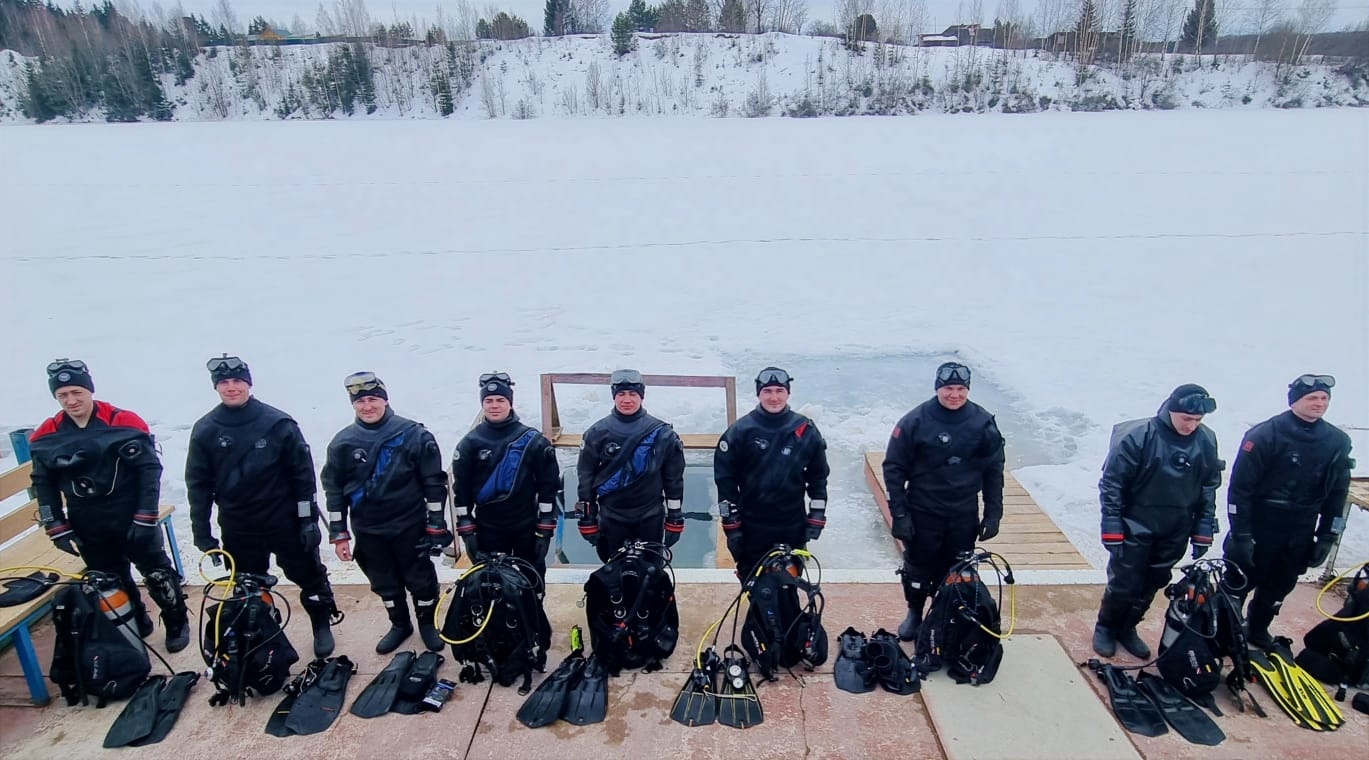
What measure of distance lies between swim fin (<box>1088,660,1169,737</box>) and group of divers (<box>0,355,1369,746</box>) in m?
0.01

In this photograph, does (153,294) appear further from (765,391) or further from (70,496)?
(765,391)

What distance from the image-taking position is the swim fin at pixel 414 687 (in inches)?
121

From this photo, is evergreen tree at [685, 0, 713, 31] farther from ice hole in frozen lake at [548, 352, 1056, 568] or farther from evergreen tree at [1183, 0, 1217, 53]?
ice hole in frozen lake at [548, 352, 1056, 568]

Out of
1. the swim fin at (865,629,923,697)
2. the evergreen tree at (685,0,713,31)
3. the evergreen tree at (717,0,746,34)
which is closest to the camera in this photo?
the swim fin at (865,629,923,697)

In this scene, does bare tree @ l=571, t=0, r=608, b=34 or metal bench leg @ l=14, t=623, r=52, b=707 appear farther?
A: bare tree @ l=571, t=0, r=608, b=34

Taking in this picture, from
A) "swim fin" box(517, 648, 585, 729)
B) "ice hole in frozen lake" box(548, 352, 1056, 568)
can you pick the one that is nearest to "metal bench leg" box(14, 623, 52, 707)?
"swim fin" box(517, 648, 585, 729)

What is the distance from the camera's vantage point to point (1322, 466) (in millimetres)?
3137

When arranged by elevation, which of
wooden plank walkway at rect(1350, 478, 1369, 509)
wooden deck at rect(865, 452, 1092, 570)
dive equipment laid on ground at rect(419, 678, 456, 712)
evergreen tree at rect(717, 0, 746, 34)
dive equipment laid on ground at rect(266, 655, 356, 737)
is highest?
evergreen tree at rect(717, 0, 746, 34)

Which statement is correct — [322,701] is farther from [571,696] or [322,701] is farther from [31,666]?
[31,666]

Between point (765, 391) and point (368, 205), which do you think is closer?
point (765, 391)

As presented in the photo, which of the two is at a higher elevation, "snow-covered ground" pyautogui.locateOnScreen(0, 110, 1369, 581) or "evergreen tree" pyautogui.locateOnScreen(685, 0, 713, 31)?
"evergreen tree" pyautogui.locateOnScreen(685, 0, 713, 31)

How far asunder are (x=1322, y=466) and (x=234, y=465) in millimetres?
4604

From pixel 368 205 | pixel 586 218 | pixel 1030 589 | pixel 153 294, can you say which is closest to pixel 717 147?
pixel 586 218

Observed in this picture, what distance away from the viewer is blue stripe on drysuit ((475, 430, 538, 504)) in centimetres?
330
